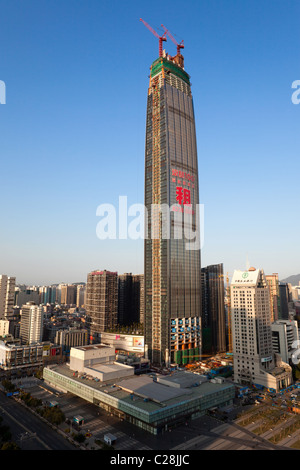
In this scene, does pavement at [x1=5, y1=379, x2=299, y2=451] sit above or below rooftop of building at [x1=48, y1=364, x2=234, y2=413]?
below

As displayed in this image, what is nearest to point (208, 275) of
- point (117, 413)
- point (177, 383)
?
point (177, 383)

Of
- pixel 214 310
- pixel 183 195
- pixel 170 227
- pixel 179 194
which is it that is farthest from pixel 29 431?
pixel 214 310

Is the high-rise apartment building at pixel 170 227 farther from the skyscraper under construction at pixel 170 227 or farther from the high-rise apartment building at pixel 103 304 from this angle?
the high-rise apartment building at pixel 103 304

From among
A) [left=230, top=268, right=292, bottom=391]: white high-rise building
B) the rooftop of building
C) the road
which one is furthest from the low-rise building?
[left=230, top=268, right=292, bottom=391]: white high-rise building

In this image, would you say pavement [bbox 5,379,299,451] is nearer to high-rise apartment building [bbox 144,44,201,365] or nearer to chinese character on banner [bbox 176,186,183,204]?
high-rise apartment building [bbox 144,44,201,365]
